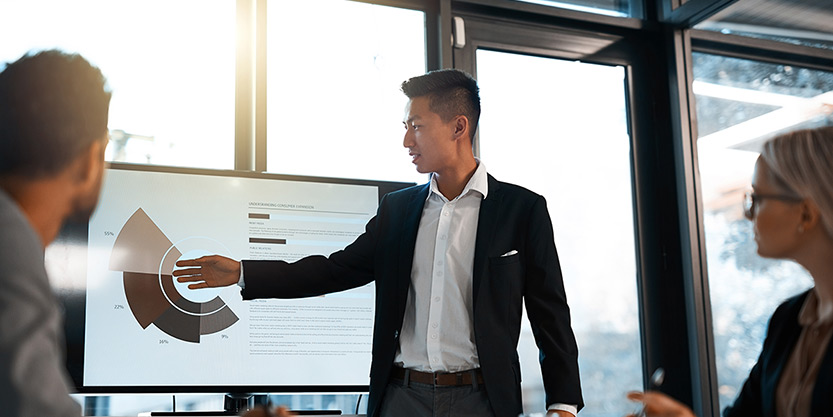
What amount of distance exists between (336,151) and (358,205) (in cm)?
42

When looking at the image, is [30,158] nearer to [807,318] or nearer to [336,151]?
[807,318]

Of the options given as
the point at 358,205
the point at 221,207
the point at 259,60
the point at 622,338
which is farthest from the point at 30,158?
the point at 622,338

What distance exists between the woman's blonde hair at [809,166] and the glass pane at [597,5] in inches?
93.3

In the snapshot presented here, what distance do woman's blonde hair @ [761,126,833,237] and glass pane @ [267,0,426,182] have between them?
77.8 inches

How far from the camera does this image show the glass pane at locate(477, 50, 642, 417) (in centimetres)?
361

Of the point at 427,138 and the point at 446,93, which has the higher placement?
the point at 446,93

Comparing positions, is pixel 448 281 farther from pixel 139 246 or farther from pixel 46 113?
pixel 46 113

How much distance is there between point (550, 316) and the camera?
2.33m

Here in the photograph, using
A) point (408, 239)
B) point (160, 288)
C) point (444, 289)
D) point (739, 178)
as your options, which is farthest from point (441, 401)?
point (739, 178)

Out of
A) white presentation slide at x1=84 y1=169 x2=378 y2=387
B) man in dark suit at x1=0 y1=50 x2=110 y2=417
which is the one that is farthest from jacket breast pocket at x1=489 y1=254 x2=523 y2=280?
man in dark suit at x1=0 y1=50 x2=110 y2=417

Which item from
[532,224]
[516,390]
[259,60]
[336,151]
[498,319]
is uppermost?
[259,60]

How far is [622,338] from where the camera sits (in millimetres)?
3691

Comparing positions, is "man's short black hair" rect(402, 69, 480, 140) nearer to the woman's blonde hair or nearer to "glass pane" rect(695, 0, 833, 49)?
the woman's blonde hair

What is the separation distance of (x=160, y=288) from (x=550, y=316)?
1.27 meters
